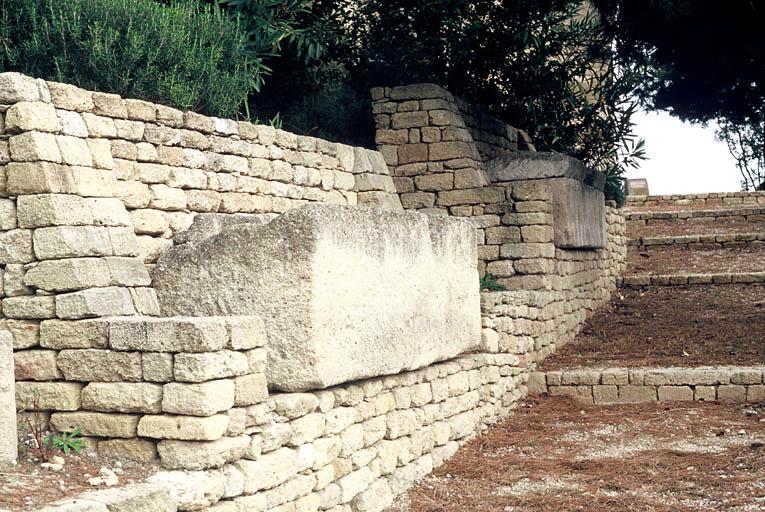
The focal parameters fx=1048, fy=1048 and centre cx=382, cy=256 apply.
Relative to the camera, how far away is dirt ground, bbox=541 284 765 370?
34.0ft

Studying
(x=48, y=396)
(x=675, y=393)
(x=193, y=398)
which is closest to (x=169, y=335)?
(x=193, y=398)

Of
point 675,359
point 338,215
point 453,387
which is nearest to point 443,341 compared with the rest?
point 453,387

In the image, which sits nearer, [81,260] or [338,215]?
[81,260]

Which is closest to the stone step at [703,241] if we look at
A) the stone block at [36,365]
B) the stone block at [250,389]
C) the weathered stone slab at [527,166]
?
the weathered stone slab at [527,166]

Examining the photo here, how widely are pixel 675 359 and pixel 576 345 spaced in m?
1.34

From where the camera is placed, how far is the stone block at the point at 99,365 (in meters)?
4.74

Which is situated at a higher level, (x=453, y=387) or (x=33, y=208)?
(x=33, y=208)

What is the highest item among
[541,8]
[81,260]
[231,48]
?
[541,8]

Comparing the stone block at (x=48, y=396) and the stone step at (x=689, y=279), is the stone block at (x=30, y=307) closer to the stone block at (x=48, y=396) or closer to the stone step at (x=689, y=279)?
the stone block at (x=48, y=396)

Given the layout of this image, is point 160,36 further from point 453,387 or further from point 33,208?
point 453,387

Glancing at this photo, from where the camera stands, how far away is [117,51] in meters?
7.14

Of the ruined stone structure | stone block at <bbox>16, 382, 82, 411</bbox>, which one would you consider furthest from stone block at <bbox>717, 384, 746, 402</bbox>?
stone block at <bbox>16, 382, 82, 411</bbox>

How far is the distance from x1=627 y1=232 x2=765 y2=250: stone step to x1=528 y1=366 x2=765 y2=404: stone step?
306 inches

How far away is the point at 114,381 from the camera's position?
479 centimetres
